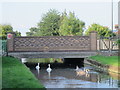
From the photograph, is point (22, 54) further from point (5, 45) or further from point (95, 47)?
point (95, 47)

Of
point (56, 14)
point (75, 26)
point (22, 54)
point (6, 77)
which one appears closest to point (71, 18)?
point (75, 26)

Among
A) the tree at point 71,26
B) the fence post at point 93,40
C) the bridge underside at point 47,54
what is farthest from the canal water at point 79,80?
the tree at point 71,26

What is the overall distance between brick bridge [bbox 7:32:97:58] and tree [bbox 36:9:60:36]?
1048 inches

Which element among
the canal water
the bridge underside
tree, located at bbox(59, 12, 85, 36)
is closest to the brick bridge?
the bridge underside

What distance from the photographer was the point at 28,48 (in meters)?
31.9

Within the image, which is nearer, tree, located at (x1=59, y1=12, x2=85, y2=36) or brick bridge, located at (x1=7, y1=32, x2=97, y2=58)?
brick bridge, located at (x1=7, y1=32, x2=97, y2=58)

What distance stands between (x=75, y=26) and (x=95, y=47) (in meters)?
20.7

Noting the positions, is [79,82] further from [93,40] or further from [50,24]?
[50,24]

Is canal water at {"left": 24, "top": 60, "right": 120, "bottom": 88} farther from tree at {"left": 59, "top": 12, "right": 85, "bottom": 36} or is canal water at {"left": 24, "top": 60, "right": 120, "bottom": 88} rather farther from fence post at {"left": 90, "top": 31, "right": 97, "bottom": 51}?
tree at {"left": 59, "top": 12, "right": 85, "bottom": 36}

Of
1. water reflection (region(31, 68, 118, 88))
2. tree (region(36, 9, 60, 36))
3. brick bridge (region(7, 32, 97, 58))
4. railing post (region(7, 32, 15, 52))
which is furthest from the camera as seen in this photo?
tree (region(36, 9, 60, 36))

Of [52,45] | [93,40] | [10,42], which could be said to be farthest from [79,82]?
[10,42]

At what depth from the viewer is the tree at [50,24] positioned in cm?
5918

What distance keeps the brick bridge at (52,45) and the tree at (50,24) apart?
2662 cm

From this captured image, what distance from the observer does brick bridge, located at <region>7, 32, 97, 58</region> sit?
31.1m
